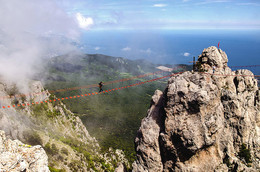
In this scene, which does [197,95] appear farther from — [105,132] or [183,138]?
[105,132]

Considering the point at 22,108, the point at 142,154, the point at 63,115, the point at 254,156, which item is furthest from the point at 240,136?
the point at 63,115

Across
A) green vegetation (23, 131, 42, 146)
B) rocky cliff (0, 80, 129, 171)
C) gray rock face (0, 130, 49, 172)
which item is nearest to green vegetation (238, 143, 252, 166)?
rocky cliff (0, 80, 129, 171)

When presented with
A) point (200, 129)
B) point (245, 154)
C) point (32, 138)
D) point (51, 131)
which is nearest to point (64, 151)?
point (32, 138)

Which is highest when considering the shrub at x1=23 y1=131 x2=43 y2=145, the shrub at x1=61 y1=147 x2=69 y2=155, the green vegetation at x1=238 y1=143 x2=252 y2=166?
the green vegetation at x1=238 y1=143 x2=252 y2=166

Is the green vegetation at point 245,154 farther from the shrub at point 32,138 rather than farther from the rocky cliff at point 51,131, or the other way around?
the shrub at point 32,138

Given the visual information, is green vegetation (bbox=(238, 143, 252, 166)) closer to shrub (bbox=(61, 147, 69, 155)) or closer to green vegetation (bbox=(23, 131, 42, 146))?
shrub (bbox=(61, 147, 69, 155))

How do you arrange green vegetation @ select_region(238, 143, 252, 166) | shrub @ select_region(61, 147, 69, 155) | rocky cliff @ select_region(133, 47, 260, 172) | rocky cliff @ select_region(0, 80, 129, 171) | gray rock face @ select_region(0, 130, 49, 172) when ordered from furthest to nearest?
shrub @ select_region(61, 147, 69, 155) → rocky cliff @ select_region(0, 80, 129, 171) → green vegetation @ select_region(238, 143, 252, 166) → rocky cliff @ select_region(133, 47, 260, 172) → gray rock face @ select_region(0, 130, 49, 172)

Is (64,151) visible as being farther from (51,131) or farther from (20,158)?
(20,158)
